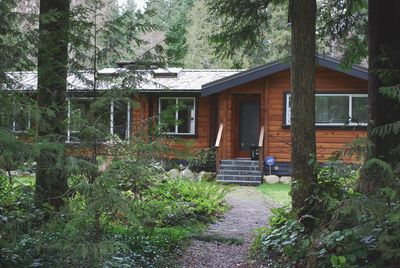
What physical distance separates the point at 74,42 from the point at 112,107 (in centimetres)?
83

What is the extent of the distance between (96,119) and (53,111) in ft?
1.62

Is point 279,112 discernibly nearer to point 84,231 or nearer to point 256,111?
point 256,111

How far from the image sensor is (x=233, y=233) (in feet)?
29.7

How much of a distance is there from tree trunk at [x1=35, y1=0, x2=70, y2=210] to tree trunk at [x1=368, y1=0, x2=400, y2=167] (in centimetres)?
397

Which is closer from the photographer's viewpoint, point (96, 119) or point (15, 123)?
point (15, 123)

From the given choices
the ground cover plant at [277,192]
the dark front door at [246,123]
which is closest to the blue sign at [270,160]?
the ground cover plant at [277,192]

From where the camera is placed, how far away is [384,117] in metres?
6.98

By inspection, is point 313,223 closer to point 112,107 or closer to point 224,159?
point 112,107

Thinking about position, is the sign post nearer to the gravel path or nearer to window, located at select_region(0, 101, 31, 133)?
the gravel path

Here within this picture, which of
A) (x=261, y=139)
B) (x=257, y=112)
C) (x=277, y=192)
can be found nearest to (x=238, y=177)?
(x=261, y=139)

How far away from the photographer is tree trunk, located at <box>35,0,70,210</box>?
4.63 metres

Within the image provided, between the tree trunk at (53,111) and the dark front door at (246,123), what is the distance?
14.1m

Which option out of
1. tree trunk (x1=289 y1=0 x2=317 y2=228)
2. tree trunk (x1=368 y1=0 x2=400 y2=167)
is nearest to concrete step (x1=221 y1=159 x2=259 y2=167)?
tree trunk (x1=368 y1=0 x2=400 y2=167)

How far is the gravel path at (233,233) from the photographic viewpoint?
274 inches
